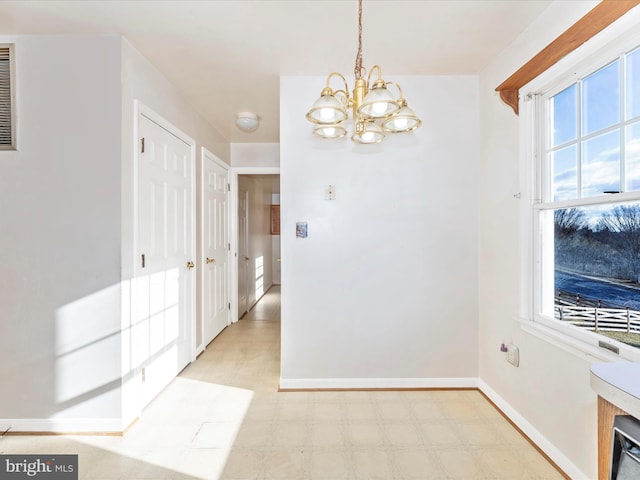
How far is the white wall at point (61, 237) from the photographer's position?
2041mm

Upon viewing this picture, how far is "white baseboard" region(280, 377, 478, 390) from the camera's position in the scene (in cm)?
262

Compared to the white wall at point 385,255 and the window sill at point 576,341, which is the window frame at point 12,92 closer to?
the white wall at point 385,255

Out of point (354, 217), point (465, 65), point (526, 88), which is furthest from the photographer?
point (354, 217)

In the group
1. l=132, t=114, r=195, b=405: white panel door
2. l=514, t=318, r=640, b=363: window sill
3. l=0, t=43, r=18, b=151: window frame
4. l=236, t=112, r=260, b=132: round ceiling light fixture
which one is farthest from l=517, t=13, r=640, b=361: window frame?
l=0, t=43, r=18, b=151: window frame

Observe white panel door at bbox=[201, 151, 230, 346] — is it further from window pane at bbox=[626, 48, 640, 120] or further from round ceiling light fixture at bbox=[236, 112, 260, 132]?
window pane at bbox=[626, 48, 640, 120]

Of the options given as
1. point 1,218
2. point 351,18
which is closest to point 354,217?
point 351,18

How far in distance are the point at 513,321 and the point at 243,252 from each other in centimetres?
379

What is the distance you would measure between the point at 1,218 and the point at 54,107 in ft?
2.49

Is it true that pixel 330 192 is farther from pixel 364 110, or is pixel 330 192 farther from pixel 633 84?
pixel 633 84

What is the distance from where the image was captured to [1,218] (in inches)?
80.2

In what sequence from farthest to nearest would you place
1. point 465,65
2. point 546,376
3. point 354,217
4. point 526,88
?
point 354,217
point 465,65
point 526,88
point 546,376

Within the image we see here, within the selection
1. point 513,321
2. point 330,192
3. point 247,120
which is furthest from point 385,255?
point 247,120

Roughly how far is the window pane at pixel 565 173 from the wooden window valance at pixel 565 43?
44 cm

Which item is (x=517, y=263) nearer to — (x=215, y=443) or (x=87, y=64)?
(x=215, y=443)
